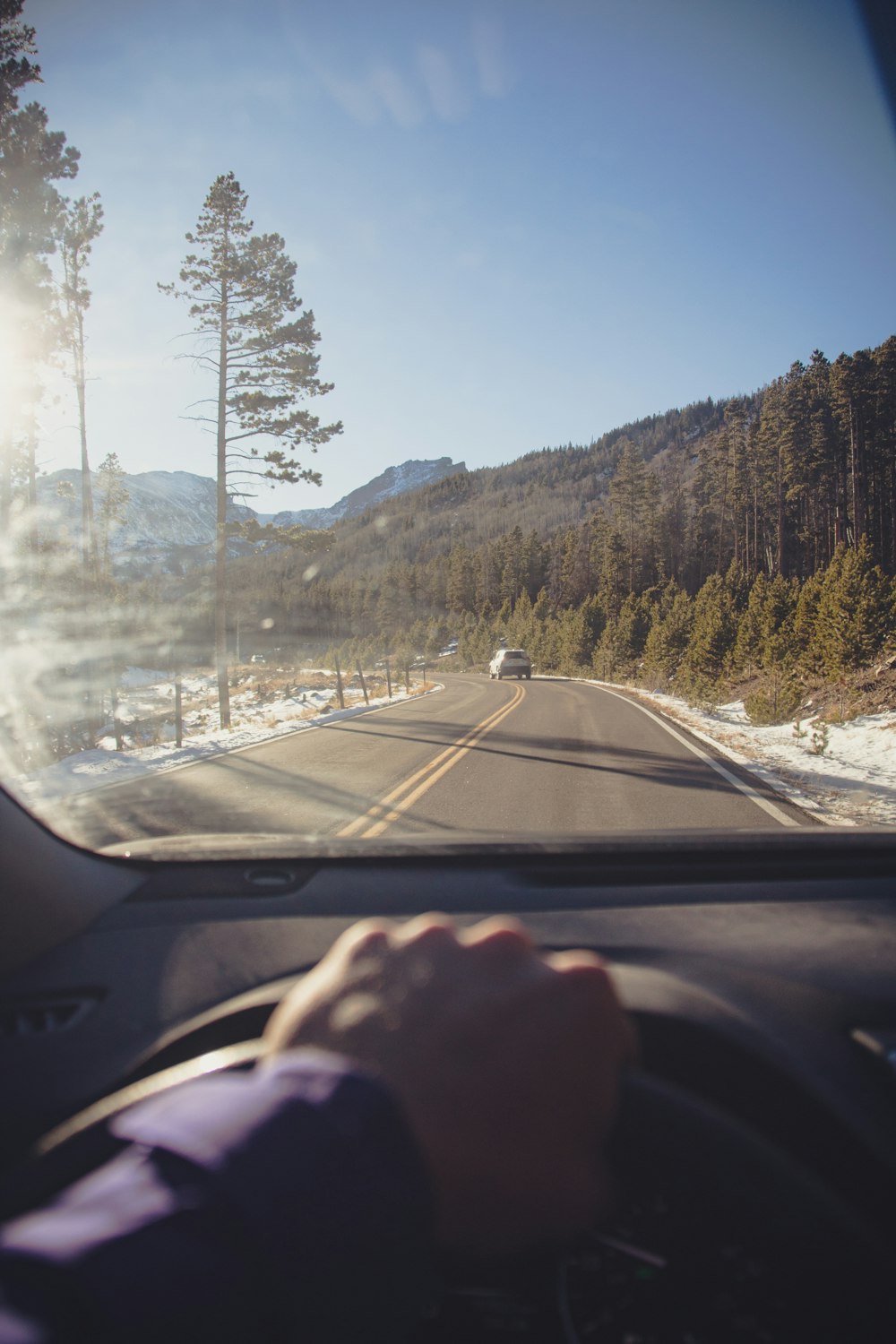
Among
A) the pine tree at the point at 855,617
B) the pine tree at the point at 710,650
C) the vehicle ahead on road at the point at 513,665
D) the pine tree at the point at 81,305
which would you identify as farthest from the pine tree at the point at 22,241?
the vehicle ahead on road at the point at 513,665

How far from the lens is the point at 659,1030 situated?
179cm

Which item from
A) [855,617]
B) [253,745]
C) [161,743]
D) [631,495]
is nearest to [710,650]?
[855,617]

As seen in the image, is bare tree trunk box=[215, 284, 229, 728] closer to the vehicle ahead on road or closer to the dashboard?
the dashboard

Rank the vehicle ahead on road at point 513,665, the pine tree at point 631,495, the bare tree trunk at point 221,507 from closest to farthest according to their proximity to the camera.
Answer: the bare tree trunk at point 221,507, the vehicle ahead on road at point 513,665, the pine tree at point 631,495

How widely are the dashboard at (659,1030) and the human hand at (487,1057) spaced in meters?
0.33

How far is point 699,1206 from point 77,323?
89.9ft

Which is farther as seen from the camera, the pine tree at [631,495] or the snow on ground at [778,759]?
the pine tree at [631,495]

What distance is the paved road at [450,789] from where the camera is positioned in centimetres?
622

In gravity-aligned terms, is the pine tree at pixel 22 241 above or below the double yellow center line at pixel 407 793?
above

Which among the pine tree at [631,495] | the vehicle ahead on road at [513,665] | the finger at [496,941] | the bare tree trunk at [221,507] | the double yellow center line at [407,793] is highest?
the pine tree at [631,495]

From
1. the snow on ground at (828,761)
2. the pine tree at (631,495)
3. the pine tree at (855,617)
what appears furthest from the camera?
the pine tree at (631,495)

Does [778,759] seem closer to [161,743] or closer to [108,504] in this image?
[161,743]

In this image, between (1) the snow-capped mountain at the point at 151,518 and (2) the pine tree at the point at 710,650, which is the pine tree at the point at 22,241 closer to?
(1) the snow-capped mountain at the point at 151,518

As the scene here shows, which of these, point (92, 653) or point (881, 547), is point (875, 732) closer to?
point (92, 653)
